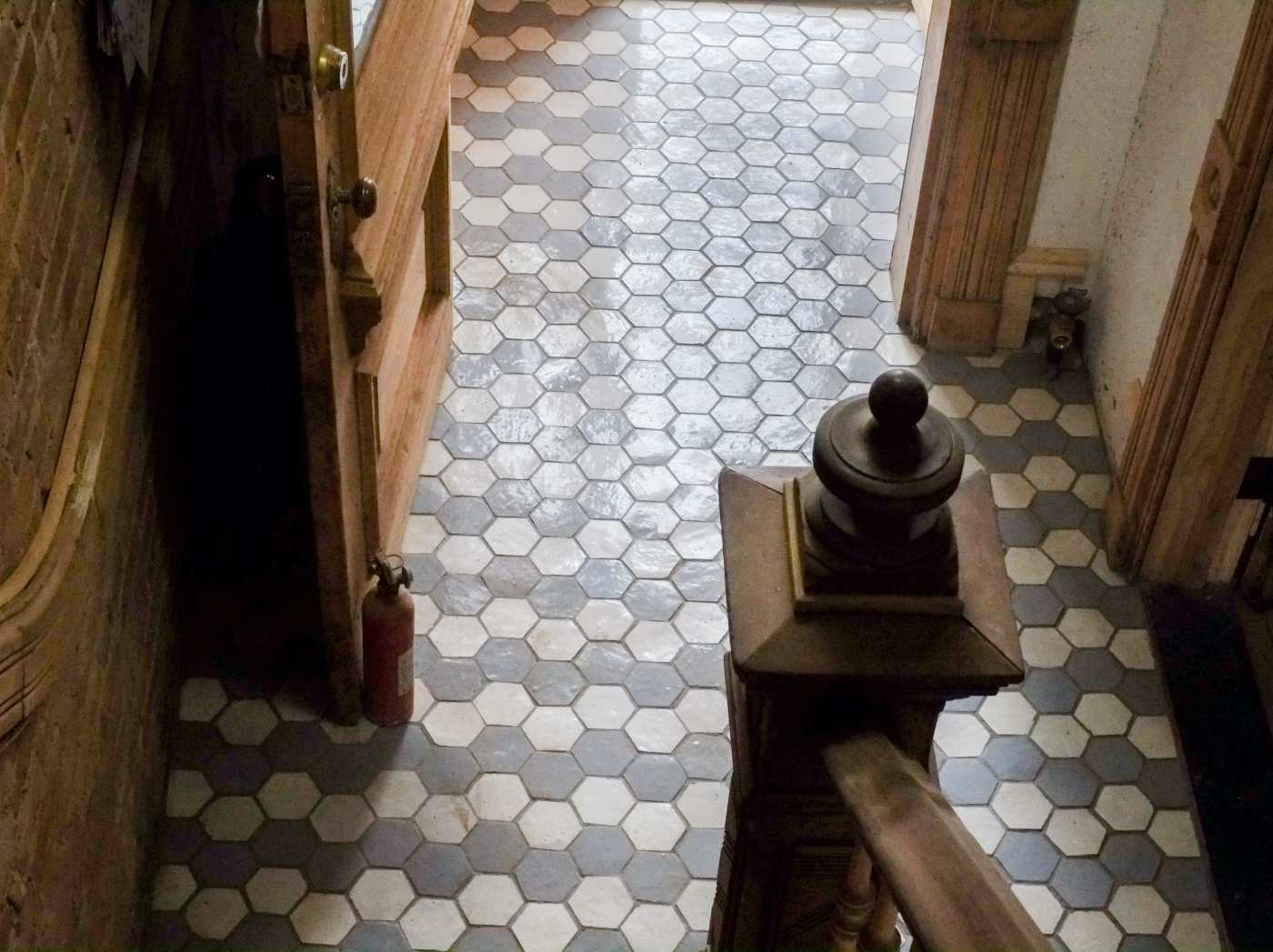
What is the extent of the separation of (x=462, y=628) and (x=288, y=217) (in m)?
1.53

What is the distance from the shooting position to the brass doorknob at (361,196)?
3326mm

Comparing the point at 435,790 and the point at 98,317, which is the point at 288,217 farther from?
the point at 435,790

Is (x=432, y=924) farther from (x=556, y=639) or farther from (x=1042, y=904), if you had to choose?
(x=1042, y=904)

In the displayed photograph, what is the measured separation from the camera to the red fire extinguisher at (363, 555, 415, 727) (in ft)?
12.7

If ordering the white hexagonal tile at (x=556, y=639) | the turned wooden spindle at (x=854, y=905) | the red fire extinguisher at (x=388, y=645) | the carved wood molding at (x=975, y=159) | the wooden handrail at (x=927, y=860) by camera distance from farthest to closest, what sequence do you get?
the carved wood molding at (x=975, y=159) → the white hexagonal tile at (x=556, y=639) → the red fire extinguisher at (x=388, y=645) → the turned wooden spindle at (x=854, y=905) → the wooden handrail at (x=927, y=860)

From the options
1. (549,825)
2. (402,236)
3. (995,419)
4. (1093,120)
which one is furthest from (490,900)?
(1093,120)

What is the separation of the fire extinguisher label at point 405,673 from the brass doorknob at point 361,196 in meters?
1.15

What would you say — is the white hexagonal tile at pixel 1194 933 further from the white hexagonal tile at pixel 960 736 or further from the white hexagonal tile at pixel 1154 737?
the white hexagonal tile at pixel 960 736

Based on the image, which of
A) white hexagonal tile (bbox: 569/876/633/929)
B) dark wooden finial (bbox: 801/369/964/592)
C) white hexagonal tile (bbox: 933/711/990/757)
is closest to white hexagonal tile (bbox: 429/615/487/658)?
white hexagonal tile (bbox: 569/876/633/929)

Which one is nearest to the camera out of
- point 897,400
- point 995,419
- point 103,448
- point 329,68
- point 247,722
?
point 897,400

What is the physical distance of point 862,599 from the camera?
1.79 metres

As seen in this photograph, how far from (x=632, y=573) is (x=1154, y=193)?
71.2 inches

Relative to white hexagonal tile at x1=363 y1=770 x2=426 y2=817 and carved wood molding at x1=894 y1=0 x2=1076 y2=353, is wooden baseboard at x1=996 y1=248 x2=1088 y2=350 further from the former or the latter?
white hexagonal tile at x1=363 y1=770 x2=426 y2=817

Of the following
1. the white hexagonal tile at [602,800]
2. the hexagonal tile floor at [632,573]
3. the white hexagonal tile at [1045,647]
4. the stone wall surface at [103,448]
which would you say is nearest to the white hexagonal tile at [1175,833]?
the hexagonal tile floor at [632,573]
